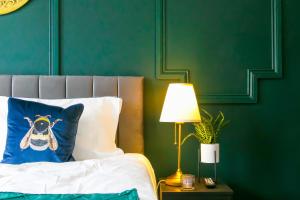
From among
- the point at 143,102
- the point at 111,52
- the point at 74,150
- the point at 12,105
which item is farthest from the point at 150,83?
the point at 12,105

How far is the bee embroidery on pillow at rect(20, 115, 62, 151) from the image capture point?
2.18 metres

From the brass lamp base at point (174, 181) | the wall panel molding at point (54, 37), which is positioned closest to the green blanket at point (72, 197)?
the brass lamp base at point (174, 181)

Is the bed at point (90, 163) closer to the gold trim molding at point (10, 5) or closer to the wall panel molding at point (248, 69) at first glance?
the wall panel molding at point (248, 69)

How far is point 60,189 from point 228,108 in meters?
1.69

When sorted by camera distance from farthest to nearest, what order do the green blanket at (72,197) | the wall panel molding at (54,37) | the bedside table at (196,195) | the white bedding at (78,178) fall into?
1. the wall panel molding at (54,37)
2. the bedside table at (196,195)
3. the white bedding at (78,178)
4. the green blanket at (72,197)

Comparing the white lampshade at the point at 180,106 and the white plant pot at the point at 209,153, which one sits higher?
the white lampshade at the point at 180,106

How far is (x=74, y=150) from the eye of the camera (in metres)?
2.43

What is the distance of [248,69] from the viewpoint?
293 centimetres

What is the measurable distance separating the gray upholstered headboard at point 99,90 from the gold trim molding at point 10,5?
514 millimetres

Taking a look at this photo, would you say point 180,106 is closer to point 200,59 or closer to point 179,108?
point 179,108

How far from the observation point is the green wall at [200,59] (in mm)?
2922

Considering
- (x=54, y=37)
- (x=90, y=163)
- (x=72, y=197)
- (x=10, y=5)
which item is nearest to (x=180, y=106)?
(x=90, y=163)

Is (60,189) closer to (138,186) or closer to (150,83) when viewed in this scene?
(138,186)

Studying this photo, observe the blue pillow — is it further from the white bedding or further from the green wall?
the green wall
